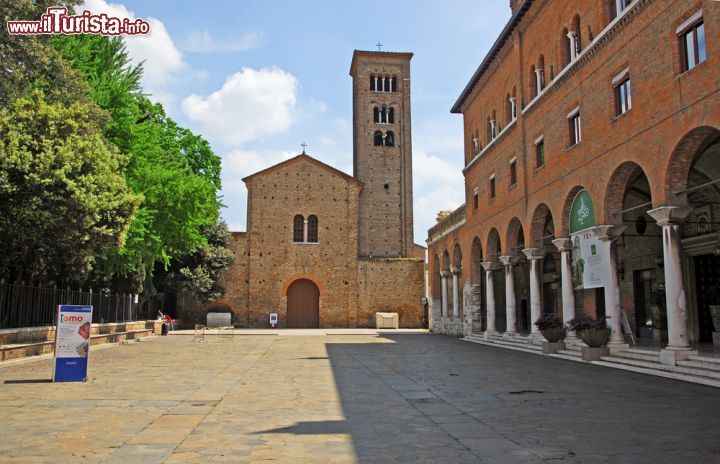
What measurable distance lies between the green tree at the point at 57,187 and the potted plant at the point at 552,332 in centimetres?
1255

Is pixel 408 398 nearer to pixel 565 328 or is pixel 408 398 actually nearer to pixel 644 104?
pixel 644 104

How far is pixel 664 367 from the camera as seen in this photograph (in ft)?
39.4

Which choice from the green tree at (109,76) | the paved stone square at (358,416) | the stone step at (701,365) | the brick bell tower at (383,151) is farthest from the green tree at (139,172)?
the brick bell tower at (383,151)

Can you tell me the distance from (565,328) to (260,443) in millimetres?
13359

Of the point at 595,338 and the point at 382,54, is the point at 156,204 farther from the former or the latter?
the point at 382,54

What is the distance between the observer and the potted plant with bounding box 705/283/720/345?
16.1m

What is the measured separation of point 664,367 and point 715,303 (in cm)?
637

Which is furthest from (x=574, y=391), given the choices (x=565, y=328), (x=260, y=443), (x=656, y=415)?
(x=565, y=328)

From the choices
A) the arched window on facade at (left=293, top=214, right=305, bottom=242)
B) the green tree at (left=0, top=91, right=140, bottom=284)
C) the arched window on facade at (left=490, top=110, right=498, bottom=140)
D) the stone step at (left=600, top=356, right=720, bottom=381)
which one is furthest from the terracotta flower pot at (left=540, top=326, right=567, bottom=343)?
the arched window on facade at (left=293, top=214, right=305, bottom=242)

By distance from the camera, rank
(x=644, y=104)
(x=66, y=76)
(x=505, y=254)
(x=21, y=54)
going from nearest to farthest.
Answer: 1. (x=644, y=104)
2. (x=21, y=54)
3. (x=66, y=76)
4. (x=505, y=254)

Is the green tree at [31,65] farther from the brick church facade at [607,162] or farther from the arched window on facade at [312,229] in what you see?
the arched window on facade at [312,229]

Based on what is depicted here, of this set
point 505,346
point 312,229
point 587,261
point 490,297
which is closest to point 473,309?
A: point 490,297

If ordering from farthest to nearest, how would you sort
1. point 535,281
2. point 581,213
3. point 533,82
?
point 533,82, point 535,281, point 581,213

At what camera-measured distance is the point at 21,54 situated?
1588cm
